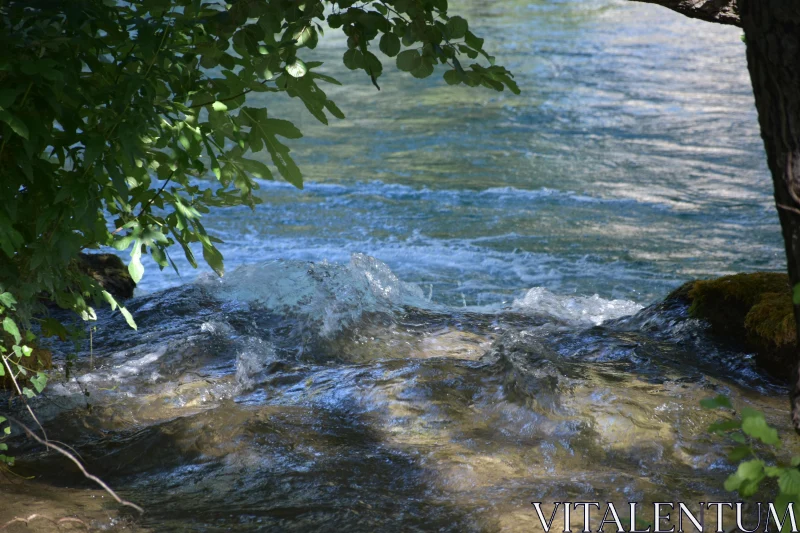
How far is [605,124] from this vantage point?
46.5ft

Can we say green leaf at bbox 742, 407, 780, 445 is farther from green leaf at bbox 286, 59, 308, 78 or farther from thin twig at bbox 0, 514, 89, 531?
thin twig at bbox 0, 514, 89, 531

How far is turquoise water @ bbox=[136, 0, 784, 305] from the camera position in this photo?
8.85 meters

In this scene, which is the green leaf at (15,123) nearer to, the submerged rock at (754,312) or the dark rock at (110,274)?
the dark rock at (110,274)

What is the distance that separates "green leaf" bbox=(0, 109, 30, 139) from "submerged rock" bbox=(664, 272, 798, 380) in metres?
3.55

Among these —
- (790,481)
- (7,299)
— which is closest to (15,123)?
(7,299)

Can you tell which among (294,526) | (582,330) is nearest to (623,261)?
(582,330)

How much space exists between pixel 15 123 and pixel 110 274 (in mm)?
3600

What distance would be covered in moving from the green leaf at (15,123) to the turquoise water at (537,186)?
17.7 ft

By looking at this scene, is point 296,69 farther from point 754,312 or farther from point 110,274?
point 110,274

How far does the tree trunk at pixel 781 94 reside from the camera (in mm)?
2250

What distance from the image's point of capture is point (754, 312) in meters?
4.44

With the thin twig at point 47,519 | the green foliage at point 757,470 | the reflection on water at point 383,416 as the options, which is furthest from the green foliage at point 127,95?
the green foliage at point 757,470

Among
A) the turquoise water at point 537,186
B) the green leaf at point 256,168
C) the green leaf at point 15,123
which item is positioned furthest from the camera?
the turquoise water at point 537,186

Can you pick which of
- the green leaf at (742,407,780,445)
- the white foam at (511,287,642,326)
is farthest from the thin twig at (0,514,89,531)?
the white foam at (511,287,642,326)
